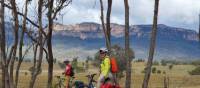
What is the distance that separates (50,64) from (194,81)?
41.4 metres

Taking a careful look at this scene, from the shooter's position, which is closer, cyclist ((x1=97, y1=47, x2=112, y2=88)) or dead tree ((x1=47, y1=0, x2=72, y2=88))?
cyclist ((x1=97, y1=47, x2=112, y2=88))

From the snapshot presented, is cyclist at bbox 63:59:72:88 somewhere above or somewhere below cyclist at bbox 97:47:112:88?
below

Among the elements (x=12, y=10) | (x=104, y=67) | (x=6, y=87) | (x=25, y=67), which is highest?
(x=12, y=10)

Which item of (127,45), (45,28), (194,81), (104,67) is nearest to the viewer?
(104,67)

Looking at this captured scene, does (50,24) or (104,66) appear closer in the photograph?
(104,66)

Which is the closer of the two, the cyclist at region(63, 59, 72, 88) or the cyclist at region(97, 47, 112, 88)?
the cyclist at region(97, 47, 112, 88)

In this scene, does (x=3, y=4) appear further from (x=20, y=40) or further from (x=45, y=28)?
(x=45, y=28)

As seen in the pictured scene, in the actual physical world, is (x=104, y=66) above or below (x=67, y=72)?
above

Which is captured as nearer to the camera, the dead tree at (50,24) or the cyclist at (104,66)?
the cyclist at (104,66)

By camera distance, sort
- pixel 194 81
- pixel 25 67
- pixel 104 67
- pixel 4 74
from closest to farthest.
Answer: pixel 104 67, pixel 4 74, pixel 194 81, pixel 25 67

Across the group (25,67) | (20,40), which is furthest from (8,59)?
(25,67)

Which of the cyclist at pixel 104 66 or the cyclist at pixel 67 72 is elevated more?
the cyclist at pixel 104 66

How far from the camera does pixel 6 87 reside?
25.5 m

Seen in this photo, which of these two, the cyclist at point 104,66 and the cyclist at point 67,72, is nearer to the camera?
the cyclist at point 104,66
